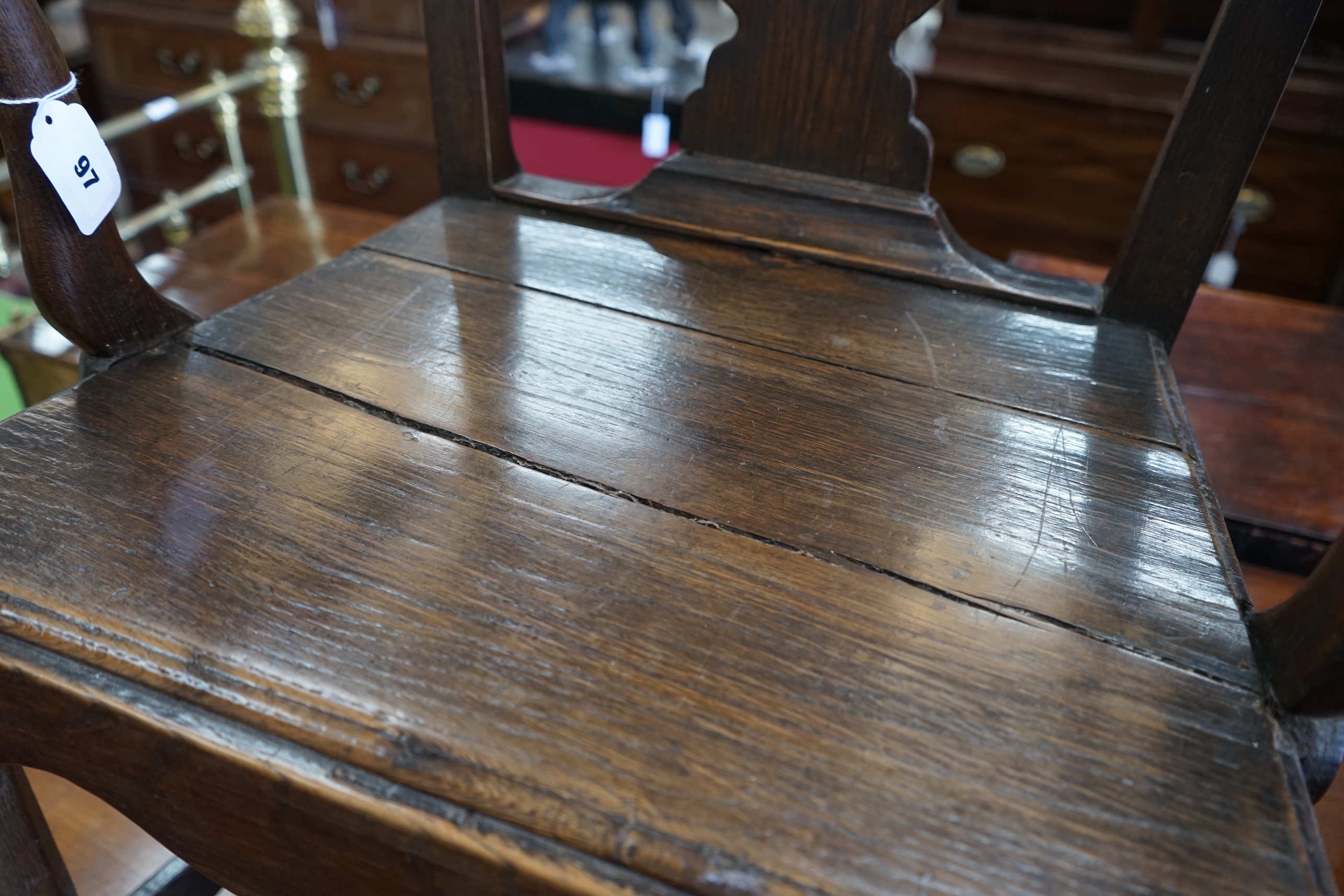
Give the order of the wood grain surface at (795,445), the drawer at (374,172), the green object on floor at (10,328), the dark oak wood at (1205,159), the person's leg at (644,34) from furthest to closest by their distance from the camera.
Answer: the drawer at (374,172) < the person's leg at (644,34) < the green object on floor at (10,328) < the dark oak wood at (1205,159) < the wood grain surface at (795,445)

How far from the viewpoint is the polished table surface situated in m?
0.33

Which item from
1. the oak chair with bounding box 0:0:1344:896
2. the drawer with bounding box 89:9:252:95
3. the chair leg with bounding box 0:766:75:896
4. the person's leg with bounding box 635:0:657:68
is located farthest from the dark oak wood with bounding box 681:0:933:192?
the drawer with bounding box 89:9:252:95

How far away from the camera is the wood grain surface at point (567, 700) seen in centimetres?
33

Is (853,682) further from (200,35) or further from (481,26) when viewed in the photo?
(200,35)

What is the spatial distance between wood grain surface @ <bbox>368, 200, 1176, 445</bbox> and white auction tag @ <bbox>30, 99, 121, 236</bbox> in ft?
0.62

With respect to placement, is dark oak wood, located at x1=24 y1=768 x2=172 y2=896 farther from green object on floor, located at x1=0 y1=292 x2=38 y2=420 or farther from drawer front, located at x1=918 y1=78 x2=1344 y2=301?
drawer front, located at x1=918 y1=78 x2=1344 y2=301

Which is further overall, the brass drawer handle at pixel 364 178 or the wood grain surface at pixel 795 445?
the brass drawer handle at pixel 364 178

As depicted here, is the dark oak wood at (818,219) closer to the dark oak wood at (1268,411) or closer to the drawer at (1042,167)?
the dark oak wood at (1268,411)

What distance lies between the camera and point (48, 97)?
1.64 feet

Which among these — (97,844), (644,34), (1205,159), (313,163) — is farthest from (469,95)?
(313,163)

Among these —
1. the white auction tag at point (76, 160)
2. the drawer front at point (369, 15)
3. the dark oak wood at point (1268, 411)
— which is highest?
the white auction tag at point (76, 160)

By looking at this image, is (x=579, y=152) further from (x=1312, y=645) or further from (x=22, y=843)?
(x=1312, y=645)

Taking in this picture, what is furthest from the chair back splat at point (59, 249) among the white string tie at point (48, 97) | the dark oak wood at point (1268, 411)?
the dark oak wood at point (1268, 411)

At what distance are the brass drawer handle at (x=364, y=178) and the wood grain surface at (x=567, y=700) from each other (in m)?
1.89
